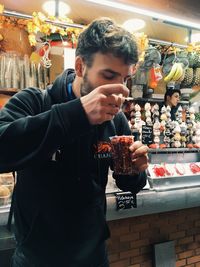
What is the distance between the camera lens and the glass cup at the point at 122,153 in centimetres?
140

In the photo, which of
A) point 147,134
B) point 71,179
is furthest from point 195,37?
point 71,179

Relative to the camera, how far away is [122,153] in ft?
4.63

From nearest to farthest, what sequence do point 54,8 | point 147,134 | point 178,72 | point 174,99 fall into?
point 54,8 → point 147,134 → point 178,72 → point 174,99

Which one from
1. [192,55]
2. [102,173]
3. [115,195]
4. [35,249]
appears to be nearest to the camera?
[35,249]

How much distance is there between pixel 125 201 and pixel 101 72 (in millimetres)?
1379

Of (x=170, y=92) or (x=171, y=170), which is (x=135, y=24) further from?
(x=171, y=170)

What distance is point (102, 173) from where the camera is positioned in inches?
56.7

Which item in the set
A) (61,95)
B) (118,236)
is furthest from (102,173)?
(118,236)

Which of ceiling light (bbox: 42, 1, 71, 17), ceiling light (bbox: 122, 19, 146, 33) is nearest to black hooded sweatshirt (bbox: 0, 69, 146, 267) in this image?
ceiling light (bbox: 42, 1, 71, 17)

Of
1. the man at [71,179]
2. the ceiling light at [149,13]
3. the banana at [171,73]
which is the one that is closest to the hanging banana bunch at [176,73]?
the banana at [171,73]

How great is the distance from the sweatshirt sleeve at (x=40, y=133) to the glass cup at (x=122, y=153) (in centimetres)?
42

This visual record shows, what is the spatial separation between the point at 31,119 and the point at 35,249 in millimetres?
597

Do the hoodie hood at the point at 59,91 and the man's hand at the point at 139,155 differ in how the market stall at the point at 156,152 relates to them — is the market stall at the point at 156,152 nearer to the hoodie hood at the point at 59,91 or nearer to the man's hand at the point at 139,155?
the man's hand at the point at 139,155

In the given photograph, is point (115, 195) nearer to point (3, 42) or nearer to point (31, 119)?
point (31, 119)
